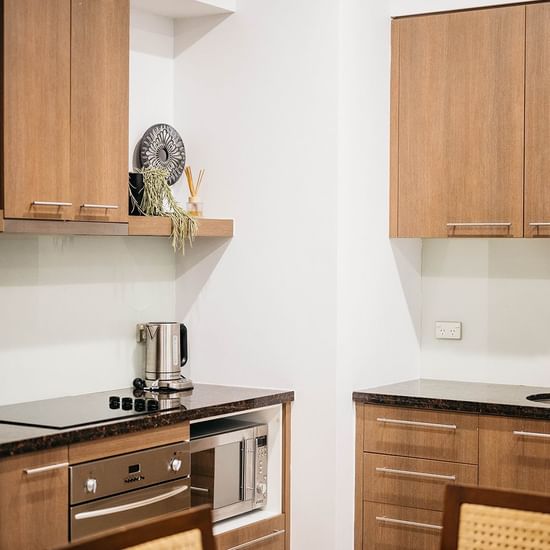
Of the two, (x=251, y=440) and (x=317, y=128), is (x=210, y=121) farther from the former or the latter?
(x=251, y=440)

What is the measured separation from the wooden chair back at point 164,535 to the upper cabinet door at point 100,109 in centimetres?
150

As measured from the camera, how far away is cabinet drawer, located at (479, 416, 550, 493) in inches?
131

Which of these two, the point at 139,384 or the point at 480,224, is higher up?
the point at 480,224

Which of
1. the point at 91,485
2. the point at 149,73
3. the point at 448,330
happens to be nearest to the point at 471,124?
the point at 448,330

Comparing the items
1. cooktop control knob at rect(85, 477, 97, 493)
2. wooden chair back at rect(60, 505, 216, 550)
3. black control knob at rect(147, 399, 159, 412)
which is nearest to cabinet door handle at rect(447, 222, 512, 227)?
A: black control knob at rect(147, 399, 159, 412)

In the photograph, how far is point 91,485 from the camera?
286 cm

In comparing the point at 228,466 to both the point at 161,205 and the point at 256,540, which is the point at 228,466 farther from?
the point at 161,205

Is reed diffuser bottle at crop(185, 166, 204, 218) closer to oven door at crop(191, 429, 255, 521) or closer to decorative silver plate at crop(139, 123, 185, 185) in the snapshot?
decorative silver plate at crop(139, 123, 185, 185)

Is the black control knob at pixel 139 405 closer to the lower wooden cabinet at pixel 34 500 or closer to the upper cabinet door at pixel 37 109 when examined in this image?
the lower wooden cabinet at pixel 34 500

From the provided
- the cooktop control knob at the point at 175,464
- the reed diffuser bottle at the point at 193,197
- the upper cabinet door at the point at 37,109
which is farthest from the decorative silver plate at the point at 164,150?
the cooktop control knob at the point at 175,464

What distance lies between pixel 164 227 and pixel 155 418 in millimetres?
754

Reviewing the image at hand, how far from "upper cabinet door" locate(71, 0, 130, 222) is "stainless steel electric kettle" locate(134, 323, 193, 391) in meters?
0.53

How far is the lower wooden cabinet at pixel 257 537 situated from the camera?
3.41 metres

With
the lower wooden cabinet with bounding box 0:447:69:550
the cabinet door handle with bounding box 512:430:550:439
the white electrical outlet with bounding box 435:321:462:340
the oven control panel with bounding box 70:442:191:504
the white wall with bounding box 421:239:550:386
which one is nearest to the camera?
the lower wooden cabinet with bounding box 0:447:69:550
